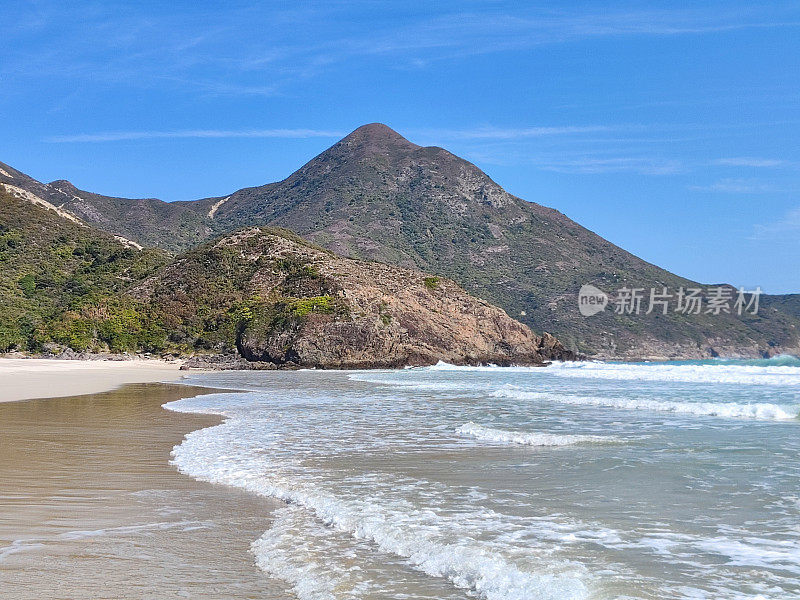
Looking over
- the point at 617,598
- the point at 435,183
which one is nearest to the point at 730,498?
the point at 617,598

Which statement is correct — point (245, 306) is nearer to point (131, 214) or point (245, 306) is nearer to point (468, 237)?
point (468, 237)

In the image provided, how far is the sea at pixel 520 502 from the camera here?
546cm

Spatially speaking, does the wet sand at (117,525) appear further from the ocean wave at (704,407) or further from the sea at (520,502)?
the ocean wave at (704,407)

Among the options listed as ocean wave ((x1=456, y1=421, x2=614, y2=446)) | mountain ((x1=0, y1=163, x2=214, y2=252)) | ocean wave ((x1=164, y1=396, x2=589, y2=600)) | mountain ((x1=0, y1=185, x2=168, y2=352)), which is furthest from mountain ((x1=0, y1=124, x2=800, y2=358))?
ocean wave ((x1=164, y1=396, x2=589, y2=600))

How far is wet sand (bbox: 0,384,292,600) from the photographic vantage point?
527cm

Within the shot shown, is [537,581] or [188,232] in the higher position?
[188,232]

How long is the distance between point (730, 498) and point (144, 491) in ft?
23.6

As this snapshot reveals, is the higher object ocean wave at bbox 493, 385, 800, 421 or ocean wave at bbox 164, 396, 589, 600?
ocean wave at bbox 493, 385, 800, 421

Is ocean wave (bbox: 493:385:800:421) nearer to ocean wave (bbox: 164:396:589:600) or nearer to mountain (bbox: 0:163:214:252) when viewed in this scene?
ocean wave (bbox: 164:396:589:600)

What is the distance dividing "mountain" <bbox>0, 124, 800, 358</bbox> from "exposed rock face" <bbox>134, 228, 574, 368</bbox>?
157 feet

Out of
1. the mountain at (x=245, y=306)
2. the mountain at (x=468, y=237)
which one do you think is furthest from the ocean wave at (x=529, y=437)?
the mountain at (x=468, y=237)

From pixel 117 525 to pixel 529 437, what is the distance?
26.9 feet

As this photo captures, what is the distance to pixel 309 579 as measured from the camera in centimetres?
548

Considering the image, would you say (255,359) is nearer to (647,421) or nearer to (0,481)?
(647,421)
